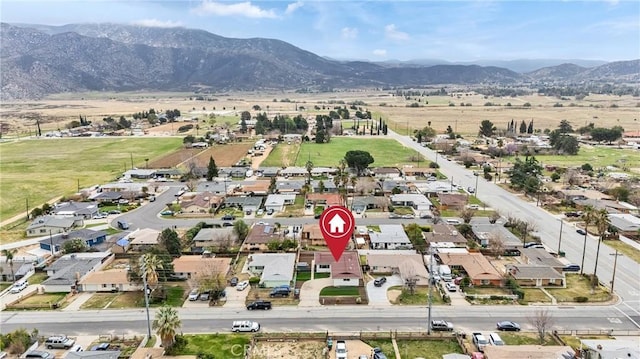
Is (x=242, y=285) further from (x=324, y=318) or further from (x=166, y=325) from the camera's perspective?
(x=166, y=325)

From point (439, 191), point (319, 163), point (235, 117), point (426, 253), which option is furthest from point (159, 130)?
point (426, 253)

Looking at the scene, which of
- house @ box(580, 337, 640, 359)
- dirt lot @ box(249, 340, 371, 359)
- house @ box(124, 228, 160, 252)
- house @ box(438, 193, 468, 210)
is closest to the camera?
house @ box(580, 337, 640, 359)

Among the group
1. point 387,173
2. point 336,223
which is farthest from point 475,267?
point 387,173

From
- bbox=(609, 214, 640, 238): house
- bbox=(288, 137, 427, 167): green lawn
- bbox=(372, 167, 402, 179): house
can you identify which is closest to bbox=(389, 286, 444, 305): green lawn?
bbox=(609, 214, 640, 238): house

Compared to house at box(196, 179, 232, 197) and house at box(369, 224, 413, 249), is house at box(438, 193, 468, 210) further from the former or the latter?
house at box(196, 179, 232, 197)

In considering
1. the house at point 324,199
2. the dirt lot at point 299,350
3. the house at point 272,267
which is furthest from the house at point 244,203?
the dirt lot at point 299,350

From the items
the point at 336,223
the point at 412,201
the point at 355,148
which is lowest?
the point at 412,201

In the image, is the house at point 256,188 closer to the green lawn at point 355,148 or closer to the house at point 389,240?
the green lawn at point 355,148

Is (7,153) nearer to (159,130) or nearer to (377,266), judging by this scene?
(159,130)
